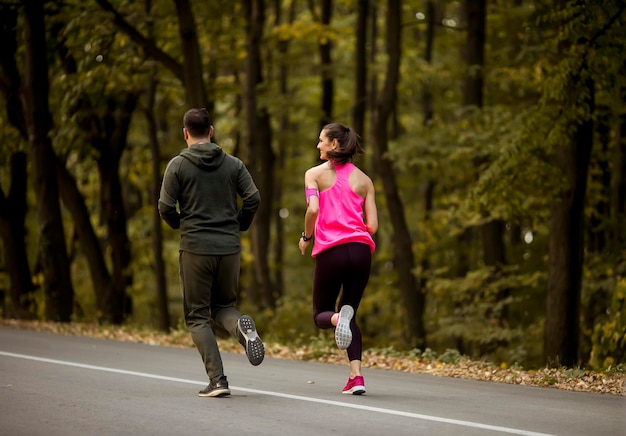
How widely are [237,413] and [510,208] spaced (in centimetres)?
959

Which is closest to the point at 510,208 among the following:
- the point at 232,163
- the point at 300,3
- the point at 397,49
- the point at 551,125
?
the point at 551,125

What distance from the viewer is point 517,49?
75.0ft

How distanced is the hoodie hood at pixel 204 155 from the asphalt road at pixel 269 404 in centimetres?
180

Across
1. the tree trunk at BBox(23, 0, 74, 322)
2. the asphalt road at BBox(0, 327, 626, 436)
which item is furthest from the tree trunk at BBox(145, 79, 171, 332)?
the asphalt road at BBox(0, 327, 626, 436)

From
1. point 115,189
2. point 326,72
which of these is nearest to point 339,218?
point 115,189

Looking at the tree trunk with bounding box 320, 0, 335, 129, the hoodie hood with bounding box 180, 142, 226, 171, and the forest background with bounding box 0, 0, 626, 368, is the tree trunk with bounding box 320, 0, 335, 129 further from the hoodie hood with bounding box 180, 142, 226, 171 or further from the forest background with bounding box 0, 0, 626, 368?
the hoodie hood with bounding box 180, 142, 226, 171

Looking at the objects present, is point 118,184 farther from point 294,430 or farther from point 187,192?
point 294,430

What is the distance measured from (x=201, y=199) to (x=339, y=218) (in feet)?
3.66

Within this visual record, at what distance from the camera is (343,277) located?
8.42 m

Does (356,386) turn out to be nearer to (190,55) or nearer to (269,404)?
(269,404)

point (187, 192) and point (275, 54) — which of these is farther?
point (275, 54)

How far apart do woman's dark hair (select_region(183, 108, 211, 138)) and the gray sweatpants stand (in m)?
0.94

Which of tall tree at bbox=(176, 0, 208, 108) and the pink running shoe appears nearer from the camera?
the pink running shoe

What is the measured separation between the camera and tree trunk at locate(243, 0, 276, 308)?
2070 centimetres
